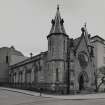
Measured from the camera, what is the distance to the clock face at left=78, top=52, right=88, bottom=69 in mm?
40956

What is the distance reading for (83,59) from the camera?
1638 inches

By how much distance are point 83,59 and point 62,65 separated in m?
7.15

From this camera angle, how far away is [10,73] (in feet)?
188

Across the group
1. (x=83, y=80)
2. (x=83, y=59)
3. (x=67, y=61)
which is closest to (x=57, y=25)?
(x=67, y=61)

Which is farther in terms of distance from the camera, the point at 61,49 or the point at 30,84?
the point at 30,84

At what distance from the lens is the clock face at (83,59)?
41.0 meters

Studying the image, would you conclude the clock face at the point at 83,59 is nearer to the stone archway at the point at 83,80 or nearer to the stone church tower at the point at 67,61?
the stone church tower at the point at 67,61

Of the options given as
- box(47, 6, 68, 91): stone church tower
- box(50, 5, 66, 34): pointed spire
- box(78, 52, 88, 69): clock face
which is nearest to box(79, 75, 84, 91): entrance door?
box(78, 52, 88, 69): clock face

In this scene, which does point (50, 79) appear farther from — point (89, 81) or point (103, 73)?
point (103, 73)

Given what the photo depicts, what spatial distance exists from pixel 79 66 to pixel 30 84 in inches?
498

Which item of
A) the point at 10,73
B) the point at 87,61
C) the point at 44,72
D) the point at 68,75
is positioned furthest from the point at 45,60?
the point at 10,73

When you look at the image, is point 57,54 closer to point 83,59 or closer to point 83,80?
point 83,59

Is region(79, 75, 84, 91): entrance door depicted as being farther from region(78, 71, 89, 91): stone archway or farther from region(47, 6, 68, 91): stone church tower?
region(47, 6, 68, 91): stone church tower

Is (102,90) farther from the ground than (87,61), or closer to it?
closer to it
